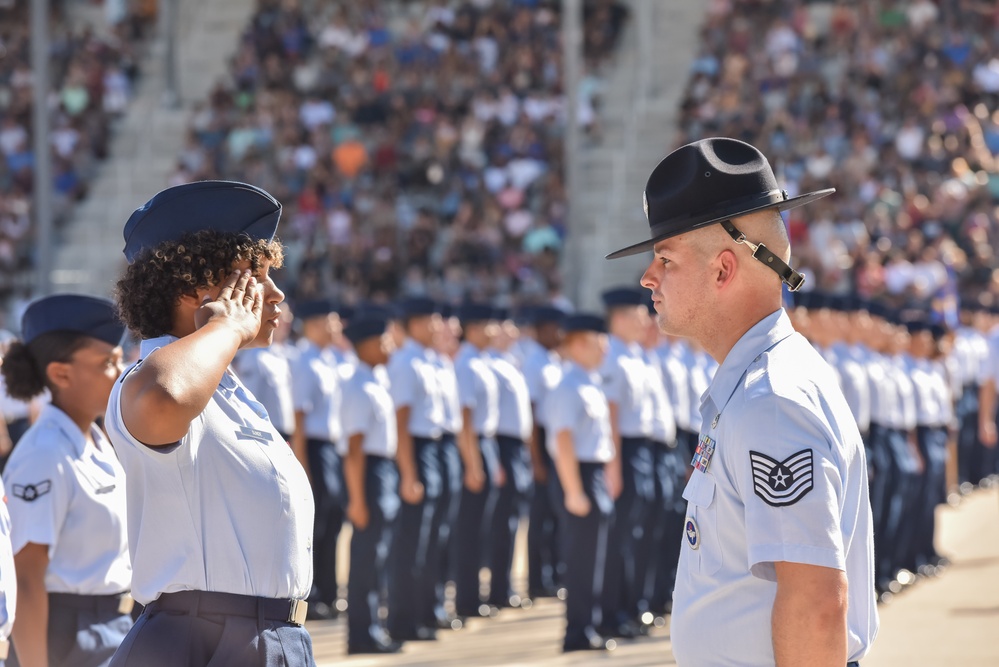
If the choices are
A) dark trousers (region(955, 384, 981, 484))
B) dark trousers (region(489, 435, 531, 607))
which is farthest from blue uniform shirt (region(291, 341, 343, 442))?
dark trousers (region(955, 384, 981, 484))

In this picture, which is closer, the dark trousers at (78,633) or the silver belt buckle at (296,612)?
the silver belt buckle at (296,612)

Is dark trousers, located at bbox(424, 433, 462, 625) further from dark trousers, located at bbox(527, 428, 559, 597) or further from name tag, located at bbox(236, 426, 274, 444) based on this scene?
name tag, located at bbox(236, 426, 274, 444)

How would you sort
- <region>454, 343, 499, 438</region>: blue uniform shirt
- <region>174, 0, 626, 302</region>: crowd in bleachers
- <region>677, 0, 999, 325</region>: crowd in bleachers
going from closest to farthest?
<region>454, 343, 499, 438</region>: blue uniform shirt, <region>677, 0, 999, 325</region>: crowd in bleachers, <region>174, 0, 626, 302</region>: crowd in bleachers

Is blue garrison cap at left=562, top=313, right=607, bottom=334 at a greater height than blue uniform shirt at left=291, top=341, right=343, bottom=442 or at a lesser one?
greater

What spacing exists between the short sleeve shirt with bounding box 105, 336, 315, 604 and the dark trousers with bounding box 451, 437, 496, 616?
6.94 m

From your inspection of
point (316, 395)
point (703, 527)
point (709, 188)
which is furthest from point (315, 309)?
point (703, 527)

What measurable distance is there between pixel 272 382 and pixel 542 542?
2329 millimetres

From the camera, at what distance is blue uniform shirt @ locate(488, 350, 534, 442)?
10.5 meters

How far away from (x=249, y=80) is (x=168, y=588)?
2213cm

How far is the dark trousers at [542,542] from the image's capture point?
424 inches

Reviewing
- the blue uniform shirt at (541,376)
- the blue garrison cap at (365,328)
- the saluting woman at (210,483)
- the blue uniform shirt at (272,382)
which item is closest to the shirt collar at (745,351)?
the saluting woman at (210,483)

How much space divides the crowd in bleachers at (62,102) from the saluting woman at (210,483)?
19.9 metres

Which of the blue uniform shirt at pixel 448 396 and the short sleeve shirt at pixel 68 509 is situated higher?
the blue uniform shirt at pixel 448 396

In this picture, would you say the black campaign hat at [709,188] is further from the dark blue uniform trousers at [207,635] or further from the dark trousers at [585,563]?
the dark trousers at [585,563]
